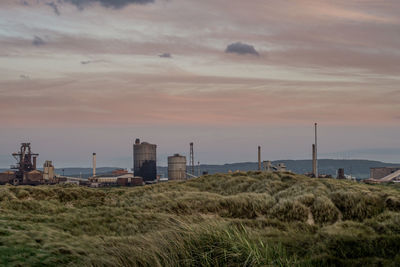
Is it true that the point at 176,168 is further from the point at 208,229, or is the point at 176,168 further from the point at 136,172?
the point at 208,229

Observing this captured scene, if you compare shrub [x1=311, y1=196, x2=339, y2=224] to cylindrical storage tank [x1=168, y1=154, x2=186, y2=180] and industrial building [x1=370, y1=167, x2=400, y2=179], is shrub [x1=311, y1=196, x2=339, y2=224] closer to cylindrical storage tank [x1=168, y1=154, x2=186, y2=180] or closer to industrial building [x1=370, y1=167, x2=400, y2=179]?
cylindrical storage tank [x1=168, y1=154, x2=186, y2=180]

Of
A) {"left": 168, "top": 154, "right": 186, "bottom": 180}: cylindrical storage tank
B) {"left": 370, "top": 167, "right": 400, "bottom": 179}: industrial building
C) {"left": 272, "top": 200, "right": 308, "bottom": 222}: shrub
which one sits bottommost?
{"left": 370, "top": 167, "right": 400, "bottom": 179}: industrial building

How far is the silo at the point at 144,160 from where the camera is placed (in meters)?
109

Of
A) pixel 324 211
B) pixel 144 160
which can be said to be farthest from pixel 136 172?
pixel 324 211

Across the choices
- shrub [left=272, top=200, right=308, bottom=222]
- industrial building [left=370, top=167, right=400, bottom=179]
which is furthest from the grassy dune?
industrial building [left=370, top=167, right=400, bottom=179]

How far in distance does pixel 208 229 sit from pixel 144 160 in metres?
100

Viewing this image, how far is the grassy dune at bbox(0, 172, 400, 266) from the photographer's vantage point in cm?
975

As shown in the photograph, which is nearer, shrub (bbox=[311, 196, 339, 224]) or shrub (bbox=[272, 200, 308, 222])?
shrub (bbox=[272, 200, 308, 222])

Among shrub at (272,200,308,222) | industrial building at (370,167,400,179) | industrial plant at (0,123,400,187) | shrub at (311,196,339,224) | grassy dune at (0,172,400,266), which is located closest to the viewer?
grassy dune at (0,172,400,266)

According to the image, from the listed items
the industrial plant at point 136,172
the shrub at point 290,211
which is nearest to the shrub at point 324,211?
the shrub at point 290,211

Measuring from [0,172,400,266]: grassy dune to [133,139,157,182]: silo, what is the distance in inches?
2985

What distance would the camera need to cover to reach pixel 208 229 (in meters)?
10.6

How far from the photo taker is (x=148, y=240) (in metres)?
10.0

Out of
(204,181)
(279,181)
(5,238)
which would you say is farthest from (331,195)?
(5,238)
